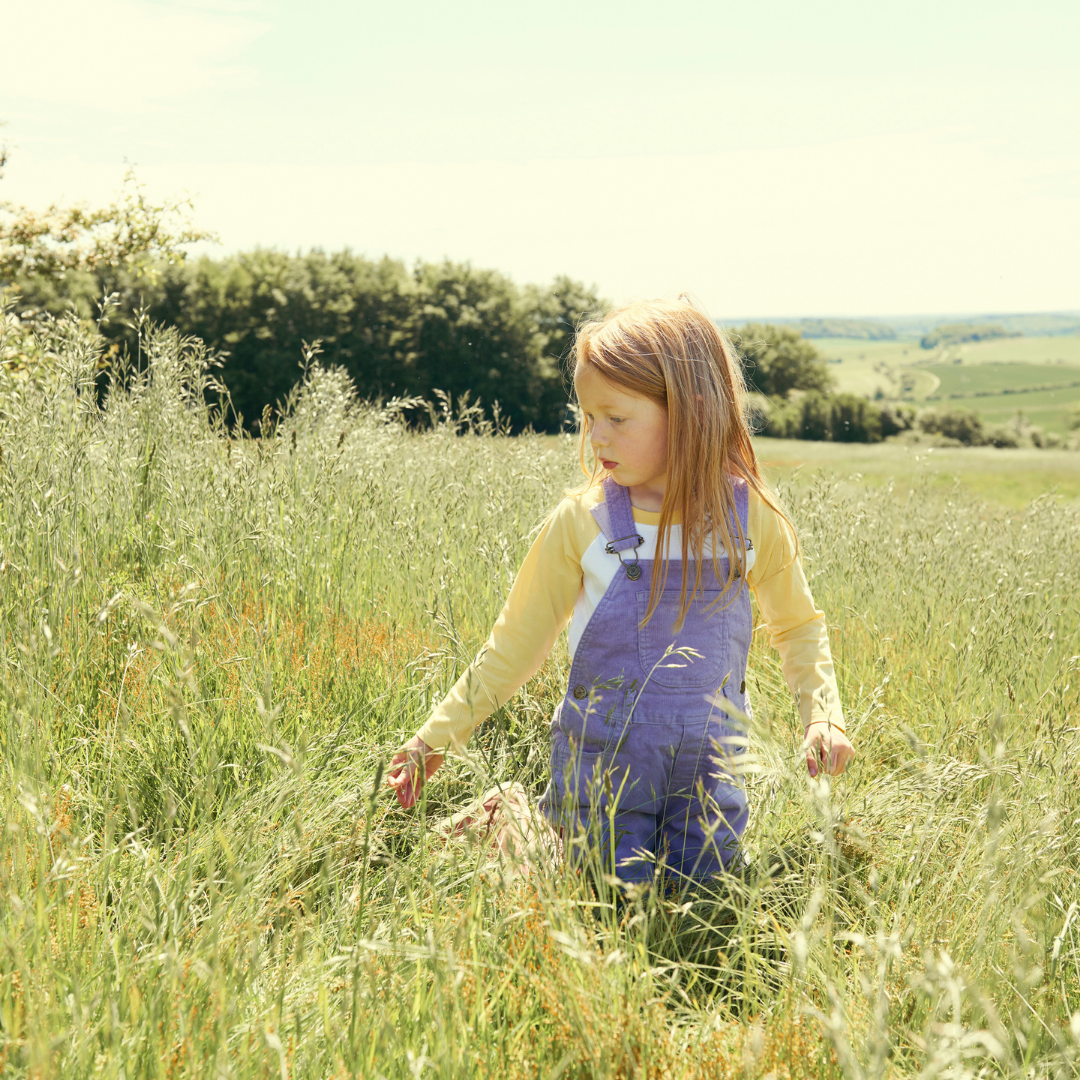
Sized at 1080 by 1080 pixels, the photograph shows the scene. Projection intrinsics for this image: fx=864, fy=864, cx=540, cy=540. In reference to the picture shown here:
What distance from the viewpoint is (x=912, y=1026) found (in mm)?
1355

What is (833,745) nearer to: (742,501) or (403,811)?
(742,501)

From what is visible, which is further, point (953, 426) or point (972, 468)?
point (953, 426)

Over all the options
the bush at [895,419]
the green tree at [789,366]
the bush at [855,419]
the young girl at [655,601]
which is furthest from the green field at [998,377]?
the young girl at [655,601]

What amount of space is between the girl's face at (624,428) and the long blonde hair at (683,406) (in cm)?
2

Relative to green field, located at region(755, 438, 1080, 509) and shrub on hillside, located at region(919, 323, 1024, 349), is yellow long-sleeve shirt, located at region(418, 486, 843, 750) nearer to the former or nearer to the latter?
green field, located at region(755, 438, 1080, 509)

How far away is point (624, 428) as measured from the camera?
6.27ft

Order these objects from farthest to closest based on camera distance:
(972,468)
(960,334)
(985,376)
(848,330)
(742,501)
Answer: (848,330) → (960,334) → (985,376) → (972,468) → (742,501)

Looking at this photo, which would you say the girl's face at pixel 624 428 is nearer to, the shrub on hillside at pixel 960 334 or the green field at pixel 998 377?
the green field at pixel 998 377

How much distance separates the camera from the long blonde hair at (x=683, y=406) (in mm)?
1896

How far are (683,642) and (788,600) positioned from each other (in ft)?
1.23

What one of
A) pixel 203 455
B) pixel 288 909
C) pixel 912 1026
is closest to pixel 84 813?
pixel 288 909

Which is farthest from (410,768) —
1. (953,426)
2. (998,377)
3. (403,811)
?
(998,377)

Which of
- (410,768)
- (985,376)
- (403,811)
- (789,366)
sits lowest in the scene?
(403,811)

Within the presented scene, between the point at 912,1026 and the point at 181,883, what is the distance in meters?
1.20
